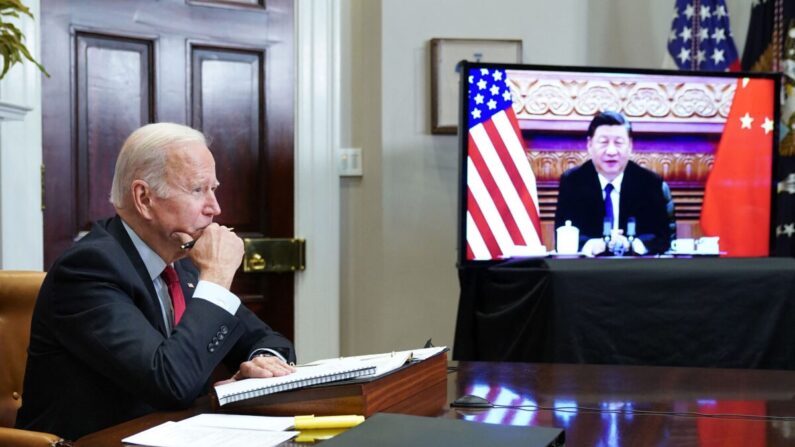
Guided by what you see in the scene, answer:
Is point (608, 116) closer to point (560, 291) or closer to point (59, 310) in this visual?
point (560, 291)

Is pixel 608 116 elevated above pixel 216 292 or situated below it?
above

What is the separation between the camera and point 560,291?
115 inches

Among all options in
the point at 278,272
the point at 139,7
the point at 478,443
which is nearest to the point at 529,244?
the point at 278,272

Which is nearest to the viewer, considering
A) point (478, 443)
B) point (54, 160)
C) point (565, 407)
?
point (478, 443)

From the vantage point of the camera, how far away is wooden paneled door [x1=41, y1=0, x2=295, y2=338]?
10.6 feet

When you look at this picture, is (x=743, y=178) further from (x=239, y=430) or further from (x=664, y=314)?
(x=239, y=430)

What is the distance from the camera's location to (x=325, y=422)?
1239 millimetres

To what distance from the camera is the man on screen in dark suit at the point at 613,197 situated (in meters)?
3.25

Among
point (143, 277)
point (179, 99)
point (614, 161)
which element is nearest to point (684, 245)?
point (614, 161)

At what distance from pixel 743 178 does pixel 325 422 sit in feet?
8.41

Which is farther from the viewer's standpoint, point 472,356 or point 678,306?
point 472,356

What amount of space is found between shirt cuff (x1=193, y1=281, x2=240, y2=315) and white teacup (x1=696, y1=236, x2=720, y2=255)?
7.17ft

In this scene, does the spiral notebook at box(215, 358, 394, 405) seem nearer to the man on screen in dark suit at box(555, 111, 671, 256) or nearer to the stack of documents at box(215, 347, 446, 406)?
the stack of documents at box(215, 347, 446, 406)

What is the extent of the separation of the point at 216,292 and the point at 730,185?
7.63ft
